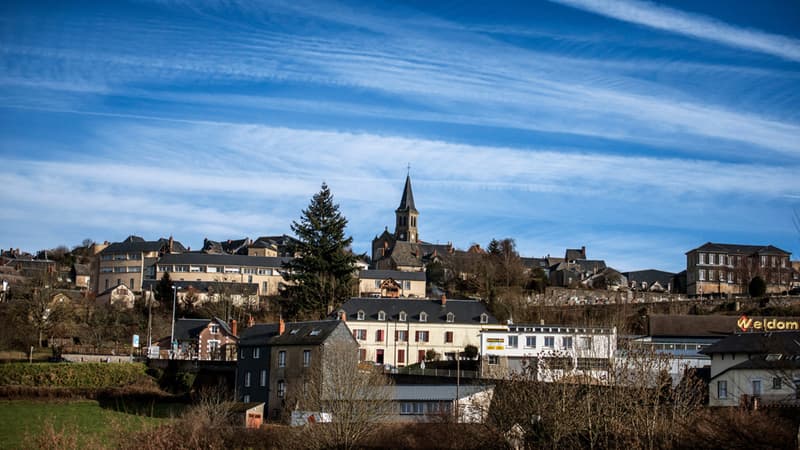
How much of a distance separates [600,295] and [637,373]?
69174mm

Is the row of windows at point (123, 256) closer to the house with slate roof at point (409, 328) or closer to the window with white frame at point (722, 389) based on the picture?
the house with slate roof at point (409, 328)

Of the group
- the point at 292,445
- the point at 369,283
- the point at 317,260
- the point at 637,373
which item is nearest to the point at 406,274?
the point at 369,283

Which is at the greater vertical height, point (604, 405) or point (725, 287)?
point (725, 287)

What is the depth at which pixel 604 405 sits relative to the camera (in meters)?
30.1

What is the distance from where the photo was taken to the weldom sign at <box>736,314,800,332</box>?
6644 centimetres

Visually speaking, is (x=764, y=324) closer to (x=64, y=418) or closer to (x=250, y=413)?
(x=250, y=413)

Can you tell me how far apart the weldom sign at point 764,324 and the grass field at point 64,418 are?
1678 inches

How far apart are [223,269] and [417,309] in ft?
151

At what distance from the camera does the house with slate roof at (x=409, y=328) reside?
73.6 meters

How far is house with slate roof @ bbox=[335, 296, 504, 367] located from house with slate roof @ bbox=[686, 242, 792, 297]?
38103 millimetres

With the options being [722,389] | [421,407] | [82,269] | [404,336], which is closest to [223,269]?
[82,269]

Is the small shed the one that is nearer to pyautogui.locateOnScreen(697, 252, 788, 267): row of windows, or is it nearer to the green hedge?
the green hedge

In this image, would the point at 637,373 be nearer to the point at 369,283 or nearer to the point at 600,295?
the point at 600,295

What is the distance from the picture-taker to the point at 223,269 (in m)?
114
